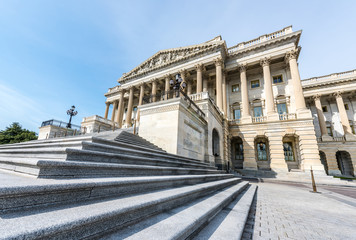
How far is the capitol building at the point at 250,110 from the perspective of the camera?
10.7 metres

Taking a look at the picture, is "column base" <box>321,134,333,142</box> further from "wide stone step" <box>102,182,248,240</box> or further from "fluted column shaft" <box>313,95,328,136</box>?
"wide stone step" <box>102,182,248,240</box>

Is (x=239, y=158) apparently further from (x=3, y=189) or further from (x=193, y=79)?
(x=3, y=189)

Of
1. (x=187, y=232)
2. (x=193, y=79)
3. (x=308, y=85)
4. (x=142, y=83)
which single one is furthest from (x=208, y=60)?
(x=187, y=232)

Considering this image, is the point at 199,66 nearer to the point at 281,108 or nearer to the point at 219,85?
the point at 219,85

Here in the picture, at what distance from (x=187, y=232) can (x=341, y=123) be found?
35603 mm

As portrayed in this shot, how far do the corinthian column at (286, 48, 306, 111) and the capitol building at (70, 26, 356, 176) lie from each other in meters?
0.09

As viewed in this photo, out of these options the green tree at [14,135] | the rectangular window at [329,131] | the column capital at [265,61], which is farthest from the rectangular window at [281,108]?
the green tree at [14,135]

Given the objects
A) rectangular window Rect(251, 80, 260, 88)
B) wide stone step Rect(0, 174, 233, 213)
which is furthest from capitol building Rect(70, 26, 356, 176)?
wide stone step Rect(0, 174, 233, 213)

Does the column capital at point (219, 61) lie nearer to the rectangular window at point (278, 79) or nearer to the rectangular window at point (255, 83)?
the rectangular window at point (255, 83)

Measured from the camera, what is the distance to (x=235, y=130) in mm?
19781

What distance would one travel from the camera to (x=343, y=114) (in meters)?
24.5

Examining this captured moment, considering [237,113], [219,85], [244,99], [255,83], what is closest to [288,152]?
[237,113]

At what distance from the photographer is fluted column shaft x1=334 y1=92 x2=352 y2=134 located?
934 inches

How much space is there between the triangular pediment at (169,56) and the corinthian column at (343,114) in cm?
2253
